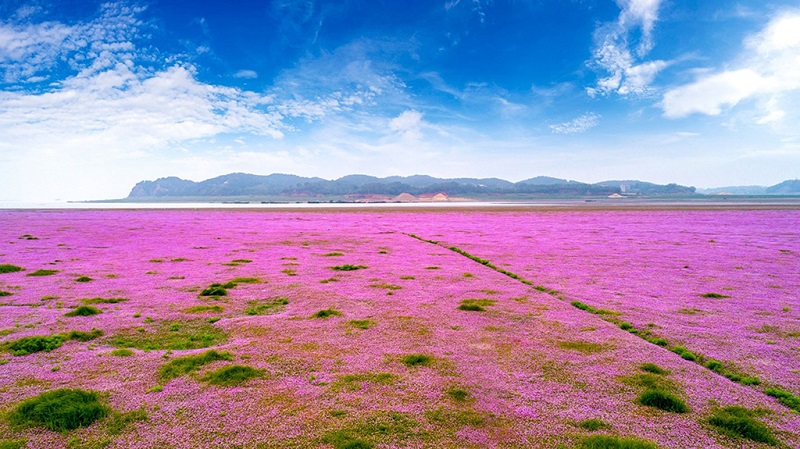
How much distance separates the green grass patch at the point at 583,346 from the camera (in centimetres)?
1143

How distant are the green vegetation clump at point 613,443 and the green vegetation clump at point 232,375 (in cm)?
758

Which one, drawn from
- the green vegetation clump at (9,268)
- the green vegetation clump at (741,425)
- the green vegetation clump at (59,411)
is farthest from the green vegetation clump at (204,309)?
the green vegetation clump at (9,268)

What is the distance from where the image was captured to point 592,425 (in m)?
7.44

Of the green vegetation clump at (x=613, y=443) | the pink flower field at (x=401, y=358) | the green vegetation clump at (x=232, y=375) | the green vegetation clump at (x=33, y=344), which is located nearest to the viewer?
the green vegetation clump at (x=613, y=443)

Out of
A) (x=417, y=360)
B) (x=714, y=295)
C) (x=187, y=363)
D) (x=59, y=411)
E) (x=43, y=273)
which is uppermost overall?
(x=59, y=411)

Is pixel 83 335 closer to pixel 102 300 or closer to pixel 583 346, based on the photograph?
pixel 102 300

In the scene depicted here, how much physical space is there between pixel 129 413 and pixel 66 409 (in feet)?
3.84

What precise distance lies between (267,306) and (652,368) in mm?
14035

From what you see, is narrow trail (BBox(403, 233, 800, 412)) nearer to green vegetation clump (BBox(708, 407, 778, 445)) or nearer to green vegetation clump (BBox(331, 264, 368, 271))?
green vegetation clump (BBox(708, 407, 778, 445))

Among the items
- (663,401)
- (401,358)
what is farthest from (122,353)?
(663,401)

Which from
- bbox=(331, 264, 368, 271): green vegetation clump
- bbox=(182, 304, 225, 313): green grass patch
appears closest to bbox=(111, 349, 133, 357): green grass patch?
bbox=(182, 304, 225, 313): green grass patch

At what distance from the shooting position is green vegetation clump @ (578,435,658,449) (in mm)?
6656

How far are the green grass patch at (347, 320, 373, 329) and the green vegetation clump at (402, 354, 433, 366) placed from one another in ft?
10.2

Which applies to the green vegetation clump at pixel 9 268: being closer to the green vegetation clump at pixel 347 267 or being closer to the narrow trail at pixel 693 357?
the green vegetation clump at pixel 347 267
